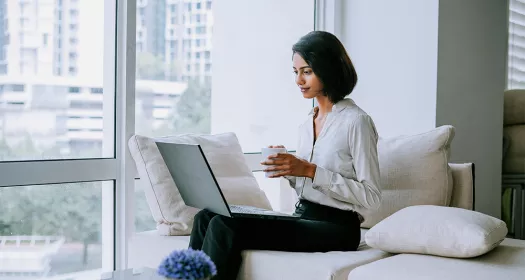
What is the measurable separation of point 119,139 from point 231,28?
0.91 meters

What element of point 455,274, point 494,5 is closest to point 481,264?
point 455,274

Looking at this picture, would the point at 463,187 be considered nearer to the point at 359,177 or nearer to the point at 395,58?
the point at 359,177

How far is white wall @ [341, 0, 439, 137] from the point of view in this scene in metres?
3.33

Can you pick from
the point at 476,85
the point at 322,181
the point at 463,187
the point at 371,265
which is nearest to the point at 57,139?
the point at 322,181

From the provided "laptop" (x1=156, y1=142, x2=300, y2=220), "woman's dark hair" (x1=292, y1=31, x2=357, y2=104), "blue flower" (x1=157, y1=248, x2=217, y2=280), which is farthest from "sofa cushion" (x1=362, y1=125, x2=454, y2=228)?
"blue flower" (x1=157, y1=248, x2=217, y2=280)

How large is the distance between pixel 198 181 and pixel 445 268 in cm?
81

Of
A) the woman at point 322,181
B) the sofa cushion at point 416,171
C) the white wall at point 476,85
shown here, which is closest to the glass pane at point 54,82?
the woman at point 322,181

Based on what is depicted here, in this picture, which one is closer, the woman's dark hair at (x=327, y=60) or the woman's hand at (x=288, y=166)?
the woman's hand at (x=288, y=166)

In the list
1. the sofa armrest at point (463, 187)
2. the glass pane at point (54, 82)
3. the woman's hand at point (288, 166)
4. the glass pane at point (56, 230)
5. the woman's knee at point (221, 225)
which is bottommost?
the glass pane at point (56, 230)

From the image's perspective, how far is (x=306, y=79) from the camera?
7.77 ft

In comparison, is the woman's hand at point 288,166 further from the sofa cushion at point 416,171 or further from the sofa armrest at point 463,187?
the sofa armrest at point 463,187

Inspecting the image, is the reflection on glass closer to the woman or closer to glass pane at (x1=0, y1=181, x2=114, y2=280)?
glass pane at (x1=0, y1=181, x2=114, y2=280)

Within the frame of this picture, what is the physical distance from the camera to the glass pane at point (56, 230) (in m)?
2.39

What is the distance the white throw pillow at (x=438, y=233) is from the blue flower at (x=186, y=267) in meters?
0.95
